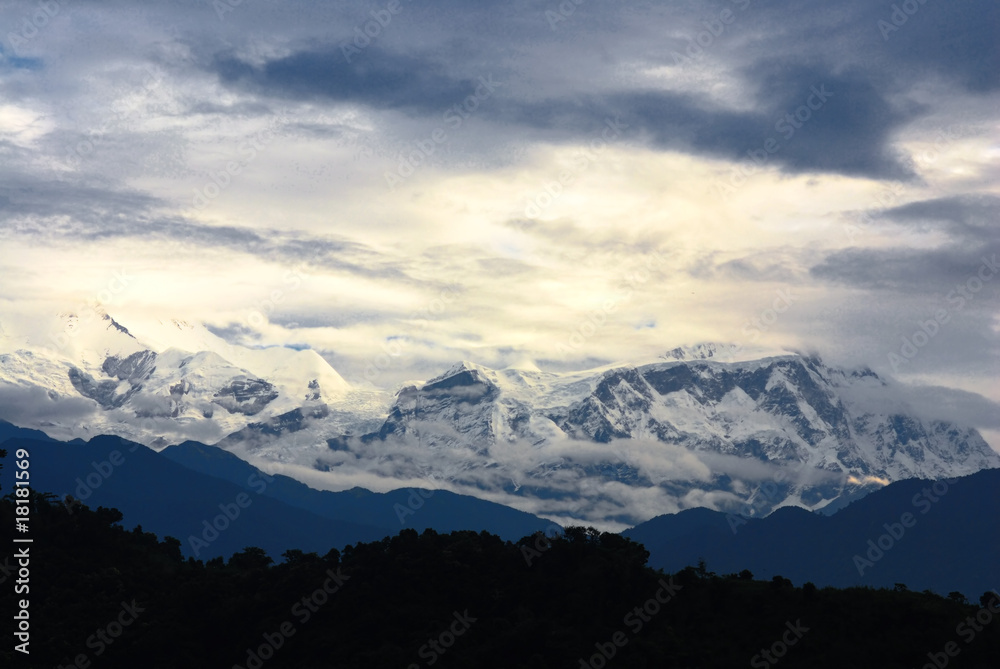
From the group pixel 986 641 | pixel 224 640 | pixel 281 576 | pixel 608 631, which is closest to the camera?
pixel 986 641

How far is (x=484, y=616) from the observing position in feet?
581

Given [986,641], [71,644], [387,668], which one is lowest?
[71,644]

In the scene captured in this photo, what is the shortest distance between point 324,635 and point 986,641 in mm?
91811

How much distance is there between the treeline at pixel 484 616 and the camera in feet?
511

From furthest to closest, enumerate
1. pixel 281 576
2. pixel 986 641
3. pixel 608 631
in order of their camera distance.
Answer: pixel 281 576 < pixel 608 631 < pixel 986 641

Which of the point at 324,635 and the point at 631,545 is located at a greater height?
the point at 631,545

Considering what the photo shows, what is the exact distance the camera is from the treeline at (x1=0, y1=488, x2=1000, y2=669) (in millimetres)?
155875

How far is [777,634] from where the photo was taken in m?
159

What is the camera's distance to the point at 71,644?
17312cm

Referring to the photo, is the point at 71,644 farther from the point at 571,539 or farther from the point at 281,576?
the point at 571,539

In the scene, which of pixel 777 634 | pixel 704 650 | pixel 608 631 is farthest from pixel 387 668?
pixel 777 634

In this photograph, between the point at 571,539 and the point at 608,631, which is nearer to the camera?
the point at 608,631

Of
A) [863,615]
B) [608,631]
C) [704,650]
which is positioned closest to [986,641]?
[863,615]

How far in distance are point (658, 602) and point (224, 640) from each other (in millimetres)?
66747
